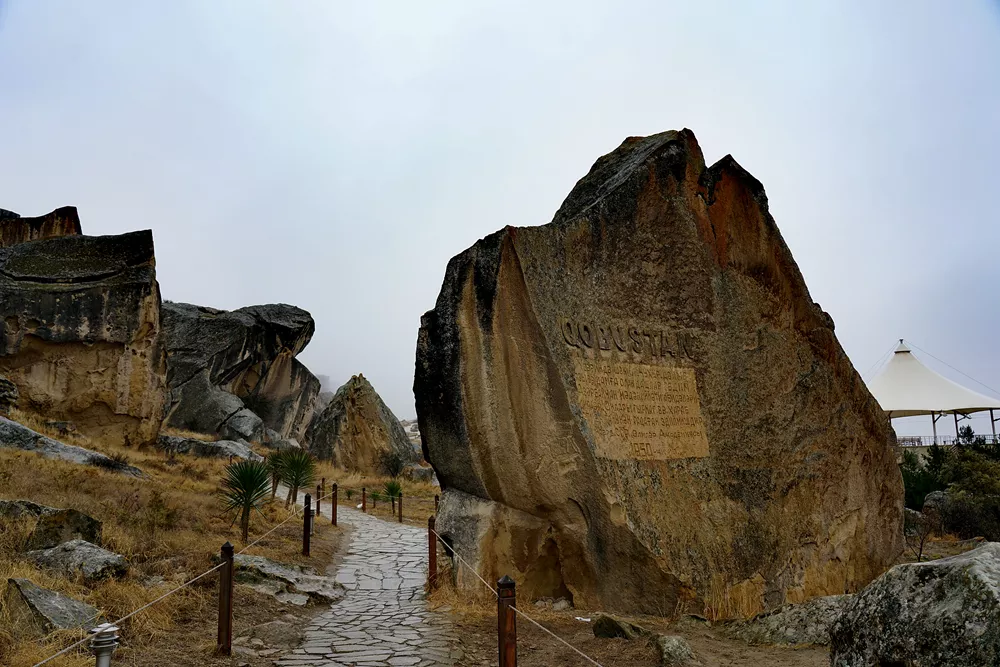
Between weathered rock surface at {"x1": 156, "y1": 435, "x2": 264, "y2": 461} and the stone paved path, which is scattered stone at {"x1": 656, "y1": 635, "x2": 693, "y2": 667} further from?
weathered rock surface at {"x1": 156, "y1": 435, "x2": 264, "y2": 461}

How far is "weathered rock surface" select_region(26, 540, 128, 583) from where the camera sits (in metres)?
6.06

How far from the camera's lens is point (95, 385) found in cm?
1639

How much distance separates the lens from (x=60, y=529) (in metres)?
6.73

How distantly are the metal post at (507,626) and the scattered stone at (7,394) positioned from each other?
14.9m

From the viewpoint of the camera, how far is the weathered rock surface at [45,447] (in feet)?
38.3

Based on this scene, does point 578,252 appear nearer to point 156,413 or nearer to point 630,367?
point 630,367

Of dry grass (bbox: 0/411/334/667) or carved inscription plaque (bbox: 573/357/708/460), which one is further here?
carved inscription plaque (bbox: 573/357/708/460)

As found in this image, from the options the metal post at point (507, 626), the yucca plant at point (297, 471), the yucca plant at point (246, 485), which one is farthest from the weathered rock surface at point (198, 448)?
the metal post at point (507, 626)

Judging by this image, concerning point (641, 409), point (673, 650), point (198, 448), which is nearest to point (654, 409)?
point (641, 409)

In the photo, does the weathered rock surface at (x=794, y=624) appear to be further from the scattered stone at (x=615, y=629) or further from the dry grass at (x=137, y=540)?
the dry grass at (x=137, y=540)

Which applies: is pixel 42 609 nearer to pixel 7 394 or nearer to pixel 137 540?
pixel 137 540

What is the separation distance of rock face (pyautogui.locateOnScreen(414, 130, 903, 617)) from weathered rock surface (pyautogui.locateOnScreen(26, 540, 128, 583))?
3.07m

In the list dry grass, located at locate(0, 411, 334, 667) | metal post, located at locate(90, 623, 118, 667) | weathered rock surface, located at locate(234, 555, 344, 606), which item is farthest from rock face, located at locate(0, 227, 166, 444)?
metal post, located at locate(90, 623, 118, 667)

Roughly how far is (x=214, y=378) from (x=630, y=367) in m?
26.1
